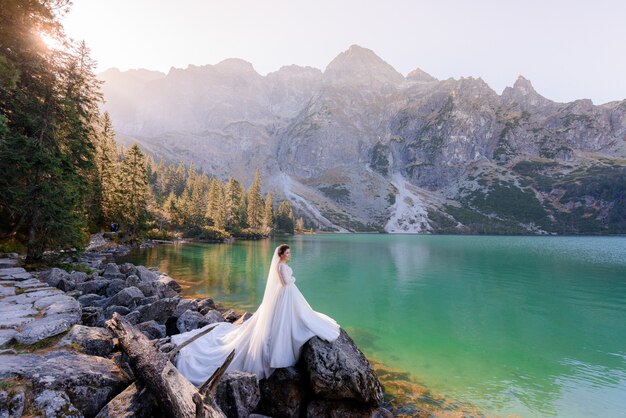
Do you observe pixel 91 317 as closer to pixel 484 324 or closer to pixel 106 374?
pixel 106 374

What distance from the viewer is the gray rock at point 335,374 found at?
25.9 feet

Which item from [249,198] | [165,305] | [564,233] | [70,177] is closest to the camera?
[165,305]

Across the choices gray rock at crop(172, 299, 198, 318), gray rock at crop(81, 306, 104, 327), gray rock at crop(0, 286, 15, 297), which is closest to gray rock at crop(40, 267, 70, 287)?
gray rock at crop(0, 286, 15, 297)

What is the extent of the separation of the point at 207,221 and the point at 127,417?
83974mm

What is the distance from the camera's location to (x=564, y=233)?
196m

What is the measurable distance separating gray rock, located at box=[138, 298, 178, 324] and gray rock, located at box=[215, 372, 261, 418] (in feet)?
23.5

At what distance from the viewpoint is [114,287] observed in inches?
Result: 642

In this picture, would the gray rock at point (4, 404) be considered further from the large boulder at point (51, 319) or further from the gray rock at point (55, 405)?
the large boulder at point (51, 319)

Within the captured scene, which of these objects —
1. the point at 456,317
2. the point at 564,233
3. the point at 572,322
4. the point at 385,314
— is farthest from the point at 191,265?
the point at 564,233

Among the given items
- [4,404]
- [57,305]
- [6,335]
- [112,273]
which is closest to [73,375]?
[4,404]

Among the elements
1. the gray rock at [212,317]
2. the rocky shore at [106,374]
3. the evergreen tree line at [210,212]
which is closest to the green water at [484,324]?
the rocky shore at [106,374]

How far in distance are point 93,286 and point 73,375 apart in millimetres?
12543

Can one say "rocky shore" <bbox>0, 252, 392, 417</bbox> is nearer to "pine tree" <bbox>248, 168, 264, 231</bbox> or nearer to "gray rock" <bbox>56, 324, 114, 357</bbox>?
"gray rock" <bbox>56, 324, 114, 357</bbox>

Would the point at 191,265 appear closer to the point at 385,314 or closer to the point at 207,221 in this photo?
the point at 385,314
